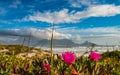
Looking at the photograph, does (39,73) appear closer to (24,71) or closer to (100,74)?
(24,71)

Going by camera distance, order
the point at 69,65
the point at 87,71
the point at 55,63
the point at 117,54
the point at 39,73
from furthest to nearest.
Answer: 1. the point at 117,54
2. the point at 55,63
3. the point at 87,71
4. the point at 39,73
5. the point at 69,65

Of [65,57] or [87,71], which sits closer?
[65,57]

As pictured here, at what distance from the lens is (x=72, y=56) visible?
4688 millimetres

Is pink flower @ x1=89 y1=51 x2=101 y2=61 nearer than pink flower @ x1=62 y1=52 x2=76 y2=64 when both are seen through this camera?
No

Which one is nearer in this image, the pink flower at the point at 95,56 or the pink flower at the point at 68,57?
the pink flower at the point at 68,57

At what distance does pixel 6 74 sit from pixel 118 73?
131 inches

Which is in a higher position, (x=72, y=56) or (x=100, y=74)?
(x=72, y=56)

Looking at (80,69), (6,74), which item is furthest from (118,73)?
(6,74)

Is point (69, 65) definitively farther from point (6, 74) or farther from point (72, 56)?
point (6, 74)

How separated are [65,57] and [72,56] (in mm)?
101

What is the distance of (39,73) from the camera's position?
519 centimetres

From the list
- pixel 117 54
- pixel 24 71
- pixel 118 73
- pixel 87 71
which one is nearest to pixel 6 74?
pixel 24 71

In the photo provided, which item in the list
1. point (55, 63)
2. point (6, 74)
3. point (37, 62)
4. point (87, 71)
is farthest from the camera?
point (55, 63)

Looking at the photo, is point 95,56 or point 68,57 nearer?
point 68,57
